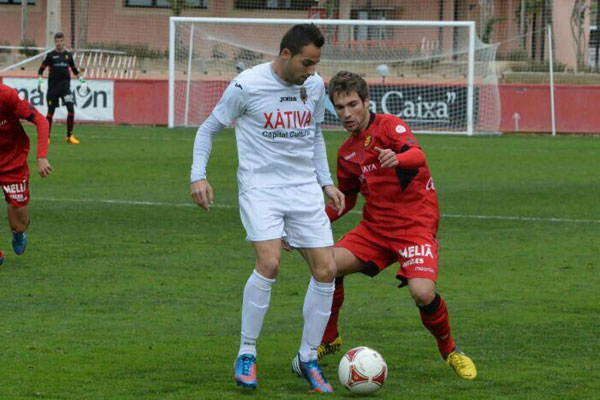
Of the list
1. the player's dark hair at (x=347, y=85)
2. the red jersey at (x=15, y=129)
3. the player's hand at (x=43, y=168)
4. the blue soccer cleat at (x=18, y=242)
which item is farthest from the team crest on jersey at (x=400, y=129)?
the blue soccer cleat at (x=18, y=242)

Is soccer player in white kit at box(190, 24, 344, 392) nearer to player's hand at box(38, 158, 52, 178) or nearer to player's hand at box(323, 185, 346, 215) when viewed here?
player's hand at box(323, 185, 346, 215)

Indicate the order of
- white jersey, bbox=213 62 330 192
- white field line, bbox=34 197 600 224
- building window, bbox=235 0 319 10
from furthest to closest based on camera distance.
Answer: building window, bbox=235 0 319 10
white field line, bbox=34 197 600 224
white jersey, bbox=213 62 330 192

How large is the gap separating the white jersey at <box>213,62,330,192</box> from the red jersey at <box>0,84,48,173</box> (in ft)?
11.6

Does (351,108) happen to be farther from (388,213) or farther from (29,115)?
(29,115)

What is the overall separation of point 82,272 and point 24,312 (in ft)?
6.00

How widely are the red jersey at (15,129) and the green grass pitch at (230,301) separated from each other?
36.2 inches

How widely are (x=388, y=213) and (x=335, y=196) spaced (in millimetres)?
362

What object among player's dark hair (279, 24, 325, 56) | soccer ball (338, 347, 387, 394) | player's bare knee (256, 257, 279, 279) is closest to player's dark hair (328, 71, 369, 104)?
player's dark hair (279, 24, 325, 56)

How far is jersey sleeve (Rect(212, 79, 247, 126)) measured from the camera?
20.4 ft

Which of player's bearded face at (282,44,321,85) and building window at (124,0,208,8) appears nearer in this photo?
player's bearded face at (282,44,321,85)

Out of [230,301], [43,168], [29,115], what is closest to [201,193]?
[230,301]

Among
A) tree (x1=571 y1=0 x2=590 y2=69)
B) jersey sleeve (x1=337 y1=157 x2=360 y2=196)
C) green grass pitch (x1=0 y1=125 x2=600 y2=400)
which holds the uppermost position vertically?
tree (x1=571 y1=0 x2=590 y2=69)

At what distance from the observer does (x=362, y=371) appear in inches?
237

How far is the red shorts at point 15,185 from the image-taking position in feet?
34.1
